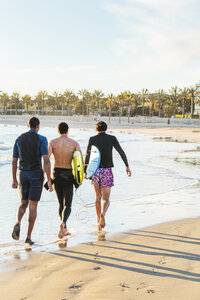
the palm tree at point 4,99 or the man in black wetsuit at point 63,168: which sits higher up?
the palm tree at point 4,99

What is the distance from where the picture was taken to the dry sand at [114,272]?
11.9ft

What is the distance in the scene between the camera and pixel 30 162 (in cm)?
509

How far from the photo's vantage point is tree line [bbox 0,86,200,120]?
117 m

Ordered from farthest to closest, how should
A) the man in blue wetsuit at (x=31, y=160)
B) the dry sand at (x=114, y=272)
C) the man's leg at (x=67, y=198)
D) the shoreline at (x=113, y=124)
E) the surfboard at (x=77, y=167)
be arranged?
1. the shoreline at (x=113, y=124)
2. the man's leg at (x=67, y=198)
3. the surfboard at (x=77, y=167)
4. the man in blue wetsuit at (x=31, y=160)
5. the dry sand at (x=114, y=272)

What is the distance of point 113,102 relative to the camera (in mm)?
128125

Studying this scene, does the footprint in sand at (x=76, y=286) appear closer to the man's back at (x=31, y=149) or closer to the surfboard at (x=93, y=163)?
the man's back at (x=31, y=149)

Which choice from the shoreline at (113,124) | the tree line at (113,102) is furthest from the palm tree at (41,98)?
the shoreline at (113,124)

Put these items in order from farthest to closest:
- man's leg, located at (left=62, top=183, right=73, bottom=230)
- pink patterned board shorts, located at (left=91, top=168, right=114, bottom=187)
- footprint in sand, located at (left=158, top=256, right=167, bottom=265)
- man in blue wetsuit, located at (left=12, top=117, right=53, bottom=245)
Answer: pink patterned board shorts, located at (left=91, top=168, right=114, bottom=187)
man's leg, located at (left=62, top=183, right=73, bottom=230)
man in blue wetsuit, located at (left=12, top=117, right=53, bottom=245)
footprint in sand, located at (left=158, top=256, right=167, bottom=265)

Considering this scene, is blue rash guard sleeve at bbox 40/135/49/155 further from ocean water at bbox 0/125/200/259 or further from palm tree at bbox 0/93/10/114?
palm tree at bbox 0/93/10/114

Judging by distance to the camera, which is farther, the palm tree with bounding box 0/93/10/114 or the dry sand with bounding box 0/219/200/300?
the palm tree with bounding box 0/93/10/114

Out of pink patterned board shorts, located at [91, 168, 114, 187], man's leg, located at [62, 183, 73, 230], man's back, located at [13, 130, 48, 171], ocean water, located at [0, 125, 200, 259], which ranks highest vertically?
man's back, located at [13, 130, 48, 171]

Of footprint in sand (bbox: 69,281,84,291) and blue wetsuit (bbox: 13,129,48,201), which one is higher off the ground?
blue wetsuit (bbox: 13,129,48,201)

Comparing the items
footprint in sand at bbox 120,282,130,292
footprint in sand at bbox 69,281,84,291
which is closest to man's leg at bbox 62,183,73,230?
footprint in sand at bbox 69,281,84,291

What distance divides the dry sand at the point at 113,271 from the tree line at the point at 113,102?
9112 cm
